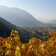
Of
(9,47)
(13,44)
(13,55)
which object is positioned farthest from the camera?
(13,44)

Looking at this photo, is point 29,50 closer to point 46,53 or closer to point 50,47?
point 46,53

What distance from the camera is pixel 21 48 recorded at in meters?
11.2

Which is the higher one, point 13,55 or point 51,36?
point 51,36

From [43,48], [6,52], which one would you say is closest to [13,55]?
[6,52]

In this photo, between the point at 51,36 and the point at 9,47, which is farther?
the point at 51,36

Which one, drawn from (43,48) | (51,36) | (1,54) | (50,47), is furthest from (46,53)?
(51,36)

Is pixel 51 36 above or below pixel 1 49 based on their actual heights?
above

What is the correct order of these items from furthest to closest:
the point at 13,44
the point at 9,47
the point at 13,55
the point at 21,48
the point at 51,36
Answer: the point at 51,36 < the point at 13,44 < the point at 9,47 < the point at 13,55 < the point at 21,48

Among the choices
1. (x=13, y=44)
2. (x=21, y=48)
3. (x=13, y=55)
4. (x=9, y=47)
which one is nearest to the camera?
(x=21, y=48)

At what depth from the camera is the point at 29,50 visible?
38.0 ft

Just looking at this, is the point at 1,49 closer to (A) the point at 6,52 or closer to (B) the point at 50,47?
(A) the point at 6,52

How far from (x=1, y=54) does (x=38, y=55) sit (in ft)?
7.60

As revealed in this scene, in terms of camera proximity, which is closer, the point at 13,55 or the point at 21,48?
the point at 21,48

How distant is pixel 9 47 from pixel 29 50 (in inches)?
66.7
